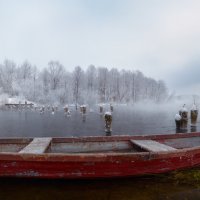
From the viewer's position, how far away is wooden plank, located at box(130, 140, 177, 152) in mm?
8995

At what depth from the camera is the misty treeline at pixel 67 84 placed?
97250 millimetres

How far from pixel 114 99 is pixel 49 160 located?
94336 millimetres

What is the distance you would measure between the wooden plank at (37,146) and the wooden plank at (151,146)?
342 cm

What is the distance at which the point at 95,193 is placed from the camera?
7.54m

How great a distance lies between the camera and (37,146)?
30.2 feet

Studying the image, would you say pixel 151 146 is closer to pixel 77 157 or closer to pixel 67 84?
pixel 77 157

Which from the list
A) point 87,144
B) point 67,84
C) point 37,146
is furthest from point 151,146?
point 67,84

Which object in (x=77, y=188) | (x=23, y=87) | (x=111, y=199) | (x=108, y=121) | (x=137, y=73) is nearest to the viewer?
(x=111, y=199)

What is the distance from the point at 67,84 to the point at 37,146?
296 feet

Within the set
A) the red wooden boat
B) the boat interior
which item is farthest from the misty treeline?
the red wooden boat

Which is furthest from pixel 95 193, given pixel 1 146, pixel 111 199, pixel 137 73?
pixel 137 73

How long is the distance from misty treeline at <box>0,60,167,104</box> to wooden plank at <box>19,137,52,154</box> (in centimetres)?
8569

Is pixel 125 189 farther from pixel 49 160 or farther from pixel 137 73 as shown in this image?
pixel 137 73

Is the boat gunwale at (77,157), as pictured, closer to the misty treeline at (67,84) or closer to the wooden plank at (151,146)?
the wooden plank at (151,146)
